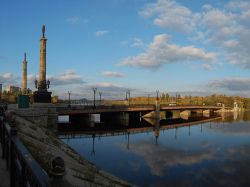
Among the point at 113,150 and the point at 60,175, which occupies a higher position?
the point at 60,175

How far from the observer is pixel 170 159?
3828 centimetres

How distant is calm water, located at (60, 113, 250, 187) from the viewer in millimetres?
28453

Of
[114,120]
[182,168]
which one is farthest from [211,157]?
[114,120]

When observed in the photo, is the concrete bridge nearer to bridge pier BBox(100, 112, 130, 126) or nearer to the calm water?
bridge pier BBox(100, 112, 130, 126)

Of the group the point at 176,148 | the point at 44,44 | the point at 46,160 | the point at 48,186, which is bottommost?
the point at 176,148

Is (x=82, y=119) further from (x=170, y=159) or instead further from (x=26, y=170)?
(x=26, y=170)

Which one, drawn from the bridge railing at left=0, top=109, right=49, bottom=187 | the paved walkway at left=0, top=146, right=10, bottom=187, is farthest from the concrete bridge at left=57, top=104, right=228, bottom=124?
the bridge railing at left=0, top=109, right=49, bottom=187

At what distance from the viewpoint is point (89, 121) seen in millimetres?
76812

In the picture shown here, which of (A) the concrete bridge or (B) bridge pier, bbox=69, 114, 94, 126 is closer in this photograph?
(A) the concrete bridge

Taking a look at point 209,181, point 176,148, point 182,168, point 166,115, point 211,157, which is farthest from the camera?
point 166,115

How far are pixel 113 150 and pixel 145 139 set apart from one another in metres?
14.3

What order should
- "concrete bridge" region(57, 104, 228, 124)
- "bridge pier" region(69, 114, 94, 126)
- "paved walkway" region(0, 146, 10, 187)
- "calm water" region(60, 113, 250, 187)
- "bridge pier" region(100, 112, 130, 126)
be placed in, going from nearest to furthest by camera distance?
"paved walkway" region(0, 146, 10, 187) → "calm water" region(60, 113, 250, 187) → "concrete bridge" region(57, 104, 228, 124) → "bridge pier" region(69, 114, 94, 126) → "bridge pier" region(100, 112, 130, 126)

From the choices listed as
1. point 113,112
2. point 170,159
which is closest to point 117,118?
point 113,112

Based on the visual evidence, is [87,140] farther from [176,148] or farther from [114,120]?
[114,120]
